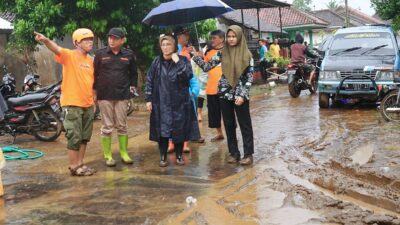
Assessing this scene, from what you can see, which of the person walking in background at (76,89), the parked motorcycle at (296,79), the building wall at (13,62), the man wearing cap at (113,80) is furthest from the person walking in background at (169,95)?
the building wall at (13,62)

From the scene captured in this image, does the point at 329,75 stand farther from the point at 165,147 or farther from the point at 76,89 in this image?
the point at 76,89

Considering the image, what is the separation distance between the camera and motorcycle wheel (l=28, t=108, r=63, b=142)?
859 centimetres

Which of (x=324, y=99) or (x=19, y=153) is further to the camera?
(x=324, y=99)

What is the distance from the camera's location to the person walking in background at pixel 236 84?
6125 millimetres

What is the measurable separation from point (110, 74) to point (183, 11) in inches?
86.2

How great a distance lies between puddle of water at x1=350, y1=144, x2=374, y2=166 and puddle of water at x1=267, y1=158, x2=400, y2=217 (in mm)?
925

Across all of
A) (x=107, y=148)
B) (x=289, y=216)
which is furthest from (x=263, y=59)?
(x=289, y=216)

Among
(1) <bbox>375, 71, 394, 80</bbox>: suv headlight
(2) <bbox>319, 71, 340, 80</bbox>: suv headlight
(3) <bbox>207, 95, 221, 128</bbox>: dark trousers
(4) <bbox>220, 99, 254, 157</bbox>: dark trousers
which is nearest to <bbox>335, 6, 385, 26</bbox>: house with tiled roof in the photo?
(2) <bbox>319, 71, 340, 80</bbox>: suv headlight

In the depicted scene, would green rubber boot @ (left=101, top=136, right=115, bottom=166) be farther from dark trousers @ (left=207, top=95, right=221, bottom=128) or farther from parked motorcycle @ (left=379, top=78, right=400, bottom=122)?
parked motorcycle @ (left=379, top=78, right=400, bottom=122)

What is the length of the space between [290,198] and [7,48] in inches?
503

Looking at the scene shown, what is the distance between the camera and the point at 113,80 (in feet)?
20.5

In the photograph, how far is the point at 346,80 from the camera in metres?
10.6

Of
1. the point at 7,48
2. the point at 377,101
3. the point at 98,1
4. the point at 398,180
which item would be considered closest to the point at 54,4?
the point at 98,1

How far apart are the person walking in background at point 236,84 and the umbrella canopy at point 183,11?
107 centimetres
